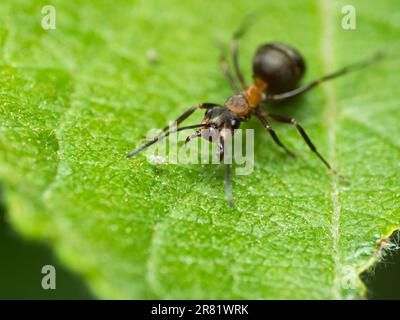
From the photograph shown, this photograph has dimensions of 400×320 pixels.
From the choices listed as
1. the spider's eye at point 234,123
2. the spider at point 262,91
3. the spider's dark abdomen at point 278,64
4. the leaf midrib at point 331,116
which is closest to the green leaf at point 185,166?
the leaf midrib at point 331,116

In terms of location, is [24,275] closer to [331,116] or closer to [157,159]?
[157,159]

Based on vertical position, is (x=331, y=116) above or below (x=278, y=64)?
below

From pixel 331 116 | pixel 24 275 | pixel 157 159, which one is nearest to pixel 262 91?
pixel 331 116

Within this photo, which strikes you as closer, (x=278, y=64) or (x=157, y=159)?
(x=157, y=159)

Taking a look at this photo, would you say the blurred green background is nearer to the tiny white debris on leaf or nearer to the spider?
the tiny white debris on leaf

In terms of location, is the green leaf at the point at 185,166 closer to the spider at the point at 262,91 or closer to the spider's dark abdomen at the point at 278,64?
the spider at the point at 262,91

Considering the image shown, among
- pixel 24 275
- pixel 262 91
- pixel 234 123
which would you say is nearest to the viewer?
pixel 234 123

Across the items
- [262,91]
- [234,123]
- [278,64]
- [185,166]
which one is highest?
[278,64]

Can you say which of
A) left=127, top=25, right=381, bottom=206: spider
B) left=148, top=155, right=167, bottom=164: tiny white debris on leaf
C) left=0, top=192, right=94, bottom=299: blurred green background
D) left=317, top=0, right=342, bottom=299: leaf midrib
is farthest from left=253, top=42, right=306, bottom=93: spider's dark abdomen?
left=0, top=192, right=94, bottom=299: blurred green background
